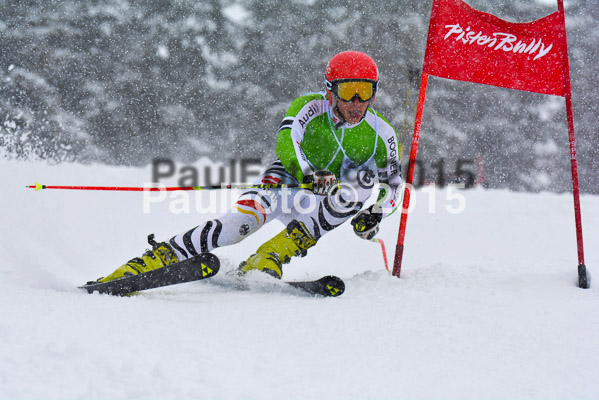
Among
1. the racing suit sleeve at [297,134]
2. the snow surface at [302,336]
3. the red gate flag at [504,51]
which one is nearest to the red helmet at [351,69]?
the racing suit sleeve at [297,134]

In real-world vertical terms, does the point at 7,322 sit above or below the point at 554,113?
below

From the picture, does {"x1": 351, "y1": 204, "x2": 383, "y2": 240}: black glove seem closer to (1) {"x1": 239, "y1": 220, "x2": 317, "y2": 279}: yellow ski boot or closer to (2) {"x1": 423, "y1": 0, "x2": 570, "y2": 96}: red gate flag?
(1) {"x1": 239, "y1": 220, "x2": 317, "y2": 279}: yellow ski boot

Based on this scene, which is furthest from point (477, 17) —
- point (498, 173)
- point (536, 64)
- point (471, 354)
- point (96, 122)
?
point (498, 173)

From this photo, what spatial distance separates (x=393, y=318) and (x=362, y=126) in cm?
187

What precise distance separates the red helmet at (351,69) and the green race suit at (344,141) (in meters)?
0.27

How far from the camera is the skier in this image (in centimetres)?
389

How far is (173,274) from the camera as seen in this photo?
3.48m

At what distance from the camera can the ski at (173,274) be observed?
Answer: 341cm

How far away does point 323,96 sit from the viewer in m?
4.47

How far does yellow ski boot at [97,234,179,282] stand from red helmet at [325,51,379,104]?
1706 millimetres

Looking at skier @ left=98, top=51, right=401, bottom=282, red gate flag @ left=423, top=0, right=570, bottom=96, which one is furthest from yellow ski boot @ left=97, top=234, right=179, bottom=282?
red gate flag @ left=423, top=0, right=570, bottom=96

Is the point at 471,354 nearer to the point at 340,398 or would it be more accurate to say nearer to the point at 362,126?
the point at 340,398

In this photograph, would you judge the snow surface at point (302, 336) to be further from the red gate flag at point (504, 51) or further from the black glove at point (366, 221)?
the red gate flag at point (504, 51)

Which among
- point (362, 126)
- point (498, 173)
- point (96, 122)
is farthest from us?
point (498, 173)
